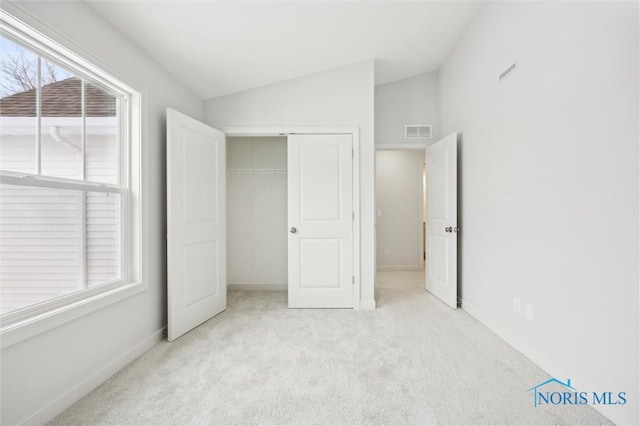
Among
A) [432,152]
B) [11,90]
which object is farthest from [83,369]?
[432,152]

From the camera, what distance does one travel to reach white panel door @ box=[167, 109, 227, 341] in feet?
8.17

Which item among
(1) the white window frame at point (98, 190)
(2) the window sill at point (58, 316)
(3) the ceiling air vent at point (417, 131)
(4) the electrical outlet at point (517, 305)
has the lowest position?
(4) the electrical outlet at point (517, 305)

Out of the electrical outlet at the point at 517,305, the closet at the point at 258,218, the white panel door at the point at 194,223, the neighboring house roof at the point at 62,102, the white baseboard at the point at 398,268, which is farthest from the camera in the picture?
the white baseboard at the point at 398,268

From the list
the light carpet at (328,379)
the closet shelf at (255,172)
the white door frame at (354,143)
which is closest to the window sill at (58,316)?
the light carpet at (328,379)

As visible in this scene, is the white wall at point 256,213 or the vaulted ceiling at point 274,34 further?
the white wall at point 256,213

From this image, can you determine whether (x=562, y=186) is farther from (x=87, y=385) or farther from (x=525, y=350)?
(x=87, y=385)

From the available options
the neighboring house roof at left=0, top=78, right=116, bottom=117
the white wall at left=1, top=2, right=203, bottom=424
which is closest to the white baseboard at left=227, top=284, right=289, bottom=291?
Answer: the white wall at left=1, top=2, right=203, bottom=424

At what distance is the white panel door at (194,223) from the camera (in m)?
2.49

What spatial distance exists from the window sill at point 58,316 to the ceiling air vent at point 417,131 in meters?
3.64

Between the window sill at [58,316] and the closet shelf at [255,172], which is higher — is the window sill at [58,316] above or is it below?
below

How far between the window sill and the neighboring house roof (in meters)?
1.06

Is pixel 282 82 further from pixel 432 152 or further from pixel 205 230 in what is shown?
pixel 432 152

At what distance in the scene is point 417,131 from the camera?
12.9 ft

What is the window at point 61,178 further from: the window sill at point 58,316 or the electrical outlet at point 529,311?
the electrical outlet at point 529,311
